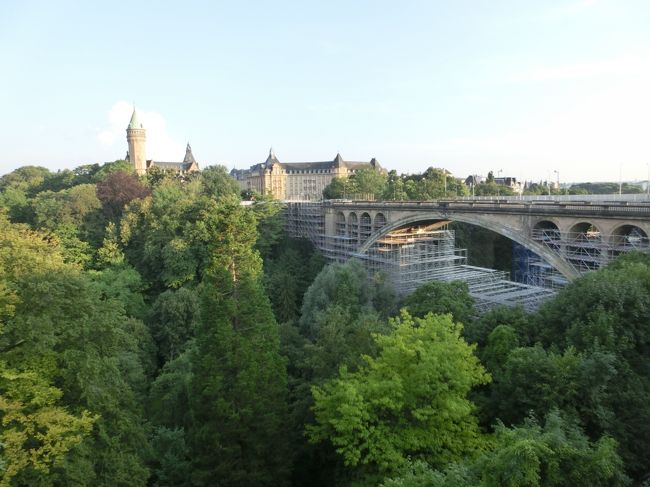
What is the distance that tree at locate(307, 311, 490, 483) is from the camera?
10781mm

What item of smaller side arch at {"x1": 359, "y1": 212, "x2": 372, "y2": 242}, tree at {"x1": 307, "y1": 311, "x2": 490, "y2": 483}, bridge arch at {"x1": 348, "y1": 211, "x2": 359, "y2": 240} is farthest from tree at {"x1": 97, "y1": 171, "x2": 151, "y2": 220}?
tree at {"x1": 307, "y1": 311, "x2": 490, "y2": 483}

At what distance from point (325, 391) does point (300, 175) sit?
11197 centimetres

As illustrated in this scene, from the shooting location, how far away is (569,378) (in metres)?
12.1

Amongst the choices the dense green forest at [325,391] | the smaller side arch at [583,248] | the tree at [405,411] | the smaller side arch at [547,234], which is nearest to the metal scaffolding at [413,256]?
the smaller side arch at [583,248]

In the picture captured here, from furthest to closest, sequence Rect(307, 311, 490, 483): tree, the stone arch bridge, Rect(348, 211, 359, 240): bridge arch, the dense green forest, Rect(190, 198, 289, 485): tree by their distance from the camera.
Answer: Rect(348, 211, 359, 240): bridge arch, the stone arch bridge, Rect(190, 198, 289, 485): tree, Rect(307, 311, 490, 483): tree, the dense green forest

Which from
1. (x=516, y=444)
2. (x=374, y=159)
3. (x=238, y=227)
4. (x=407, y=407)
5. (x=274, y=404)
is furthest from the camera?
(x=374, y=159)

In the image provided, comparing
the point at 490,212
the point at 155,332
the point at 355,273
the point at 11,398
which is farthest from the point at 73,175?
the point at 11,398

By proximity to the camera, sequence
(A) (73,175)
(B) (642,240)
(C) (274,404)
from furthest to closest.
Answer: (A) (73,175) < (B) (642,240) < (C) (274,404)

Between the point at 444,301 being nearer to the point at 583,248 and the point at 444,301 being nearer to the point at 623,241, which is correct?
the point at 623,241

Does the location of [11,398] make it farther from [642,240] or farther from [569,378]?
[642,240]

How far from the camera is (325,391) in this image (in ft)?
41.9

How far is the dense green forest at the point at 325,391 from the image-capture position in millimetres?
9812

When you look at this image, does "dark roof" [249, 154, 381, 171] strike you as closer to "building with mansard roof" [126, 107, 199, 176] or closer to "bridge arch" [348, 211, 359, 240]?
"building with mansard roof" [126, 107, 199, 176]

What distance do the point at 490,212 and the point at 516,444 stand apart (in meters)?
23.7
